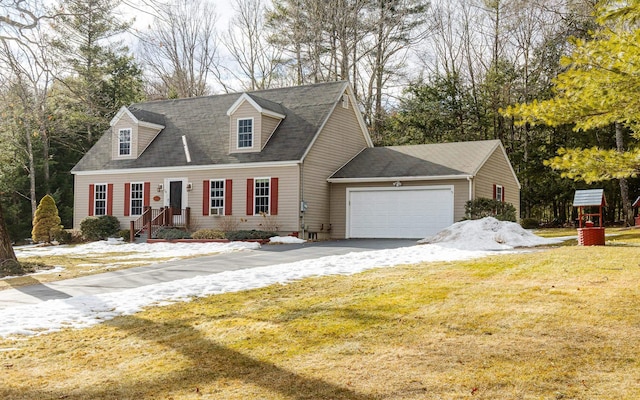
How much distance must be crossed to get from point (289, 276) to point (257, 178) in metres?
12.6

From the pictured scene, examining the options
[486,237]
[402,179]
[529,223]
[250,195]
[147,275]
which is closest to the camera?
[147,275]

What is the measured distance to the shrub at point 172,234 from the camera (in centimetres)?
2302

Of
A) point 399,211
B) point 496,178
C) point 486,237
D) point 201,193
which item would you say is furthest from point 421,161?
point 201,193

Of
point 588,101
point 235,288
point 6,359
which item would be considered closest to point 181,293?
point 235,288

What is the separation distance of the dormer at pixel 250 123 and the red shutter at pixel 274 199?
→ 1.68m

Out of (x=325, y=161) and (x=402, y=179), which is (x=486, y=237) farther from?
A: (x=325, y=161)

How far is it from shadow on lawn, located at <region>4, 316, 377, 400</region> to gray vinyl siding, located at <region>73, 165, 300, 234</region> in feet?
53.5

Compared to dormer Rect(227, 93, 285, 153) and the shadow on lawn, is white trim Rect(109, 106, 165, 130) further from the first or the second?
the shadow on lawn

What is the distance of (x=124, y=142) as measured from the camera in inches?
1073

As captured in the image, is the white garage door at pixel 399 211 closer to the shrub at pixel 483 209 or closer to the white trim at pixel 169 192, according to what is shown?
the shrub at pixel 483 209

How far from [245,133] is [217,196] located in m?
2.74

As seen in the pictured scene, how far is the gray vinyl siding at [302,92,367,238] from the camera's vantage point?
2319 cm

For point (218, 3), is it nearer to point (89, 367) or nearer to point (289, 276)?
point (289, 276)

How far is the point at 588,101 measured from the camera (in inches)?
340
